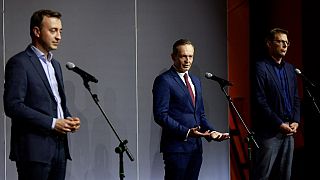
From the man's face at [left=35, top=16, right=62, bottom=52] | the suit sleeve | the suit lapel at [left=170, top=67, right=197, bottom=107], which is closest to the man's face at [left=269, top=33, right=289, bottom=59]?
the suit lapel at [left=170, top=67, right=197, bottom=107]

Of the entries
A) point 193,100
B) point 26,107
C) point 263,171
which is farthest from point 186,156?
point 26,107

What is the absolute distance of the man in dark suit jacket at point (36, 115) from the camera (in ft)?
9.07

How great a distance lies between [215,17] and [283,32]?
1.09m

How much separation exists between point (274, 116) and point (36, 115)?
190 cm

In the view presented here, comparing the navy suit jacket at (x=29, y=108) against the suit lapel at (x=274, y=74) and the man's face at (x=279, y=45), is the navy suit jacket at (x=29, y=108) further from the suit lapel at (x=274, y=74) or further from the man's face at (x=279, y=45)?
the man's face at (x=279, y=45)

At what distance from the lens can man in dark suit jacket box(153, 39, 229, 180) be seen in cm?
356

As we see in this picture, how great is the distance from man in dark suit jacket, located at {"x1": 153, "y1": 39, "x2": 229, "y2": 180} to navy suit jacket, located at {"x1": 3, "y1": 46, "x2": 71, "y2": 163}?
95 cm

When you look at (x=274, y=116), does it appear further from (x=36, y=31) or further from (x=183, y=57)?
(x=36, y=31)

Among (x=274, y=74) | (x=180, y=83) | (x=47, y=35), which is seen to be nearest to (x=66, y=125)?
(x=47, y=35)

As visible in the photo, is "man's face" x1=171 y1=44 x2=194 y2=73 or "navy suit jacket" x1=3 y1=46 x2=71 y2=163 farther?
"man's face" x1=171 y1=44 x2=194 y2=73

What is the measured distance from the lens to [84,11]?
468 centimetres

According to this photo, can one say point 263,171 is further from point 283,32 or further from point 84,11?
point 84,11

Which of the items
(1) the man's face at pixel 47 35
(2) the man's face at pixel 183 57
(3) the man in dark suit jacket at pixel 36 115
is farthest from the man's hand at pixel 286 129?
(1) the man's face at pixel 47 35

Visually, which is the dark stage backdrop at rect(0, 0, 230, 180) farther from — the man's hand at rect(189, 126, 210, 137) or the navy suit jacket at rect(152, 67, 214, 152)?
the man's hand at rect(189, 126, 210, 137)
